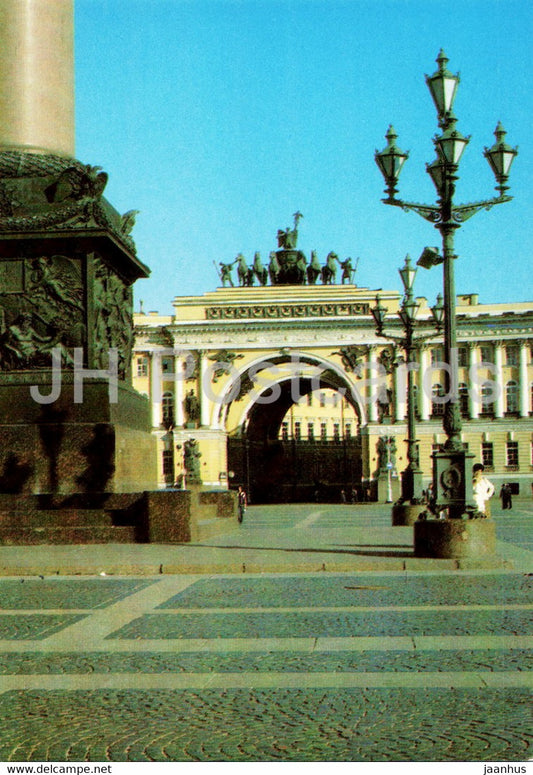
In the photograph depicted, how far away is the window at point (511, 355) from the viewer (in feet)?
257

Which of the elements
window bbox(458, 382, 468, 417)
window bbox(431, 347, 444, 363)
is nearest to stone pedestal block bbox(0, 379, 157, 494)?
window bbox(458, 382, 468, 417)

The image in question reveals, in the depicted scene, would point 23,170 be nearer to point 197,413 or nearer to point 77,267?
point 77,267

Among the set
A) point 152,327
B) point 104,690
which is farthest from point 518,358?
point 104,690

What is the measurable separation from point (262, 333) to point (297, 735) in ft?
238

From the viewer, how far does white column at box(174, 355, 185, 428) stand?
79438 mm

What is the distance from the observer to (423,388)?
78.8 meters

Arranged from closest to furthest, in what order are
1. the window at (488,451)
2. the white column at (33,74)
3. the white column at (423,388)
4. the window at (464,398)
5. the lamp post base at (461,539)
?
the lamp post base at (461,539) → the white column at (33,74) → the window at (488,451) → the white column at (423,388) → the window at (464,398)

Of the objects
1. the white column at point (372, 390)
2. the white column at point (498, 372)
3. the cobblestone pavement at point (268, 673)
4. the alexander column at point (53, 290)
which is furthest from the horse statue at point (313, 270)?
the cobblestone pavement at point (268, 673)

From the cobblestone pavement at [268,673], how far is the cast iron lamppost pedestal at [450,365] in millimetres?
2565

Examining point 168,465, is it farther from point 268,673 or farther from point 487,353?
point 268,673

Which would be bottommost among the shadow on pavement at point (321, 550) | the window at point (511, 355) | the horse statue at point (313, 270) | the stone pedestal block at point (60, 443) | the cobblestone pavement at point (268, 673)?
the cobblestone pavement at point (268, 673)

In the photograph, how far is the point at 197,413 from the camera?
78.4 m

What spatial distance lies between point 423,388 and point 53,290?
2503 inches

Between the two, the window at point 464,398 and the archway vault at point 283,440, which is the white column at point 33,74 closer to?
the archway vault at point 283,440
